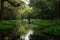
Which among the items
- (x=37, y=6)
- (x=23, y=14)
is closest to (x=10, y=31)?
(x=23, y=14)

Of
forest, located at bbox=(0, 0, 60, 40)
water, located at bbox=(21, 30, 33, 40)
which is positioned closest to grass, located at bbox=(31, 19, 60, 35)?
forest, located at bbox=(0, 0, 60, 40)

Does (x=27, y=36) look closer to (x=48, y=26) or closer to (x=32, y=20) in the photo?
(x=32, y=20)

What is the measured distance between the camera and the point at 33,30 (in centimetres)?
425

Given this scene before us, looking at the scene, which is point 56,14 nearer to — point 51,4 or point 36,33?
point 51,4

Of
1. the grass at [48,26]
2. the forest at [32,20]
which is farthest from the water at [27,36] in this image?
the grass at [48,26]

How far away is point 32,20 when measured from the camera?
4.21 m

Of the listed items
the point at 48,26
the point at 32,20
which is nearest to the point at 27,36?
the point at 32,20

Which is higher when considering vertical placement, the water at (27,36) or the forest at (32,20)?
the forest at (32,20)

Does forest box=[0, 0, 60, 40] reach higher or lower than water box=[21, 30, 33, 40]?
higher

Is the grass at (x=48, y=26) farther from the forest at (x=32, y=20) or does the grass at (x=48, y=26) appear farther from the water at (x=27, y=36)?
the water at (x=27, y=36)

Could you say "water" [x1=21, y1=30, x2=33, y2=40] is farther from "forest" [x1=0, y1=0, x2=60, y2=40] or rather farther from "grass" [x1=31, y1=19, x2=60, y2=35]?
"grass" [x1=31, y1=19, x2=60, y2=35]

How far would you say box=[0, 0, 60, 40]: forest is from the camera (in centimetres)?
412

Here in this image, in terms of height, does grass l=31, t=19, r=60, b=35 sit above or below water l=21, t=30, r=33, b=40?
above

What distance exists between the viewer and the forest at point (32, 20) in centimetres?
412
